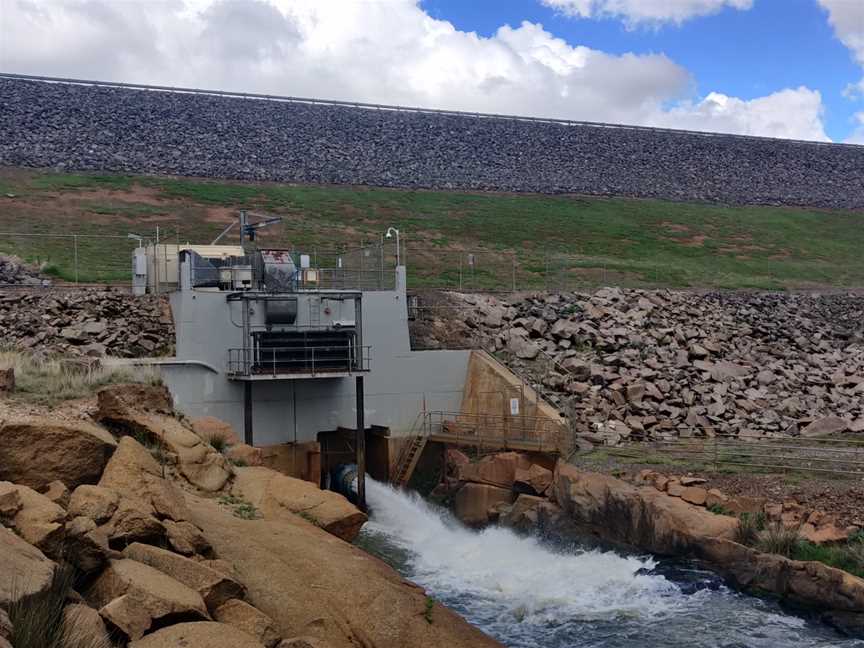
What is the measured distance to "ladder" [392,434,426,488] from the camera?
28359 millimetres

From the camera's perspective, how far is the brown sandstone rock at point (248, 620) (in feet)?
32.0

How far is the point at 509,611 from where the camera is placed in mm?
17844

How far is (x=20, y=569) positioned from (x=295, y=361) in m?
18.4

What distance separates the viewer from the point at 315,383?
28188mm

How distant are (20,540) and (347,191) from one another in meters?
45.8

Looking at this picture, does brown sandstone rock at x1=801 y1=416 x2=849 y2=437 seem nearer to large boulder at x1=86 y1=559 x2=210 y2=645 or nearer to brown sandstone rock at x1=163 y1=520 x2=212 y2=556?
brown sandstone rock at x1=163 y1=520 x2=212 y2=556

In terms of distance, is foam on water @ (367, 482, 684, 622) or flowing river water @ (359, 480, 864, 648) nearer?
flowing river water @ (359, 480, 864, 648)

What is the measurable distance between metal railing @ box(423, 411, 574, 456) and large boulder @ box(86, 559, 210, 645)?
51.2 ft

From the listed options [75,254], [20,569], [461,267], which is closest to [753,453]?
[20,569]

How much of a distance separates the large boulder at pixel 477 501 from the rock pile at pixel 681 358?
9.27ft

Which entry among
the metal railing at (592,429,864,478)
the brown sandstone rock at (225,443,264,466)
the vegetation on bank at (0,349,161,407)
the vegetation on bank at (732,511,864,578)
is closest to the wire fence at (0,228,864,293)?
the metal railing at (592,429,864,478)

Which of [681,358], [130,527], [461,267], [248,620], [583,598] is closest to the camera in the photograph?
[248,620]

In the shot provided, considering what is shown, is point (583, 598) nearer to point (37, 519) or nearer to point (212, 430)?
point (212, 430)

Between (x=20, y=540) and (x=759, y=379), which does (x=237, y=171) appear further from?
(x=20, y=540)
